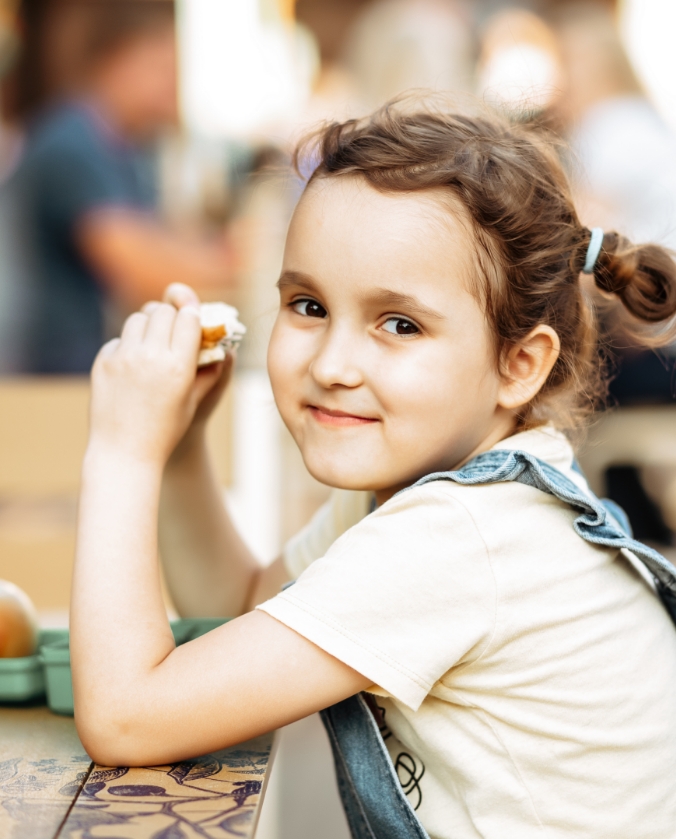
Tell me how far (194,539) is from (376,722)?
365mm

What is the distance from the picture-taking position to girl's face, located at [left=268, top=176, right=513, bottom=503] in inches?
33.3

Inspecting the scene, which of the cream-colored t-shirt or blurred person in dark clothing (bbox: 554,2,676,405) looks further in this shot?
blurred person in dark clothing (bbox: 554,2,676,405)

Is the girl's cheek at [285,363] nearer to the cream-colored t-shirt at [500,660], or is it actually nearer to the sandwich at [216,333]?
the sandwich at [216,333]

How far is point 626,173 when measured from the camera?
8.20 feet

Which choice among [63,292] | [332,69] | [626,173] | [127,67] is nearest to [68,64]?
[332,69]

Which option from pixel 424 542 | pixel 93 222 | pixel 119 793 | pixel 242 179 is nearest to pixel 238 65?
pixel 242 179

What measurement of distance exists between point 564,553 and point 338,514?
35 centimetres

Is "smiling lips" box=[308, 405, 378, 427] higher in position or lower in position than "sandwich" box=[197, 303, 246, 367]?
lower

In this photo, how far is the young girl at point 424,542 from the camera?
0.74m

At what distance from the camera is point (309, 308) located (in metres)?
0.93

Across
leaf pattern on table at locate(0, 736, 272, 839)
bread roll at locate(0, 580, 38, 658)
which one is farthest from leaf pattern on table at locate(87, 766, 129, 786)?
bread roll at locate(0, 580, 38, 658)

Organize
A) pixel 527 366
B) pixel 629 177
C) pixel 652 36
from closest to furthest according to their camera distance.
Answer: pixel 527 366
pixel 629 177
pixel 652 36

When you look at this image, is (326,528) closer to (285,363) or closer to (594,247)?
(285,363)

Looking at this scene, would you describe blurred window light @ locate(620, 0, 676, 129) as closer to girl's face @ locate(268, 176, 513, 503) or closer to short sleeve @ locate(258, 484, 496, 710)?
girl's face @ locate(268, 176, 513, 503)
